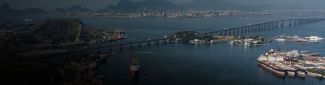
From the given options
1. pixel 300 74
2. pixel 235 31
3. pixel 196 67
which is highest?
pixel 235 31

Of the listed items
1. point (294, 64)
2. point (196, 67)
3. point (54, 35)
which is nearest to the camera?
point (196, 67)

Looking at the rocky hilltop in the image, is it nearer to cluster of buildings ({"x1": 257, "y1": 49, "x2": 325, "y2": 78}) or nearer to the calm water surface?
the calm water surface

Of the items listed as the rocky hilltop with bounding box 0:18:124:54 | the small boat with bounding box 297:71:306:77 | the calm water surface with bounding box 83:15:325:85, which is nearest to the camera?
the calm water surface with bounding box 83:15:325:85

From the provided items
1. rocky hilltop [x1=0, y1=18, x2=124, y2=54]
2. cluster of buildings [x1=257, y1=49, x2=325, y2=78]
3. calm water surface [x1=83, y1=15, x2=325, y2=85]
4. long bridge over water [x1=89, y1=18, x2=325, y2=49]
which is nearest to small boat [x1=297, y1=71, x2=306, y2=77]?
cluster of buildings [x1=257, y1=49, x2=325, y2=78]

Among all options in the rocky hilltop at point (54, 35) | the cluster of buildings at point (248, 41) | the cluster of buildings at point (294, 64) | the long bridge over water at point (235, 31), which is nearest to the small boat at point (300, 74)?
the cluster of buildings at point (294, 64)

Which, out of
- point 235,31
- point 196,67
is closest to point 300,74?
point 196,67

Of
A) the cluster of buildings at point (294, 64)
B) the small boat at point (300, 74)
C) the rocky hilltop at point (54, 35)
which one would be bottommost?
the small boat at point (300, 74)

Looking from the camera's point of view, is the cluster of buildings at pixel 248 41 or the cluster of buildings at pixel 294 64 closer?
the cluster of buildings at pixel 294 64

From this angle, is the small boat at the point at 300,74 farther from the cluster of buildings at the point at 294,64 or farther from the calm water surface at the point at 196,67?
the calm water surface at the point at 196,67

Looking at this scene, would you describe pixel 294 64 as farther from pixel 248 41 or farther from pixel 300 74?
pixel 248 41
